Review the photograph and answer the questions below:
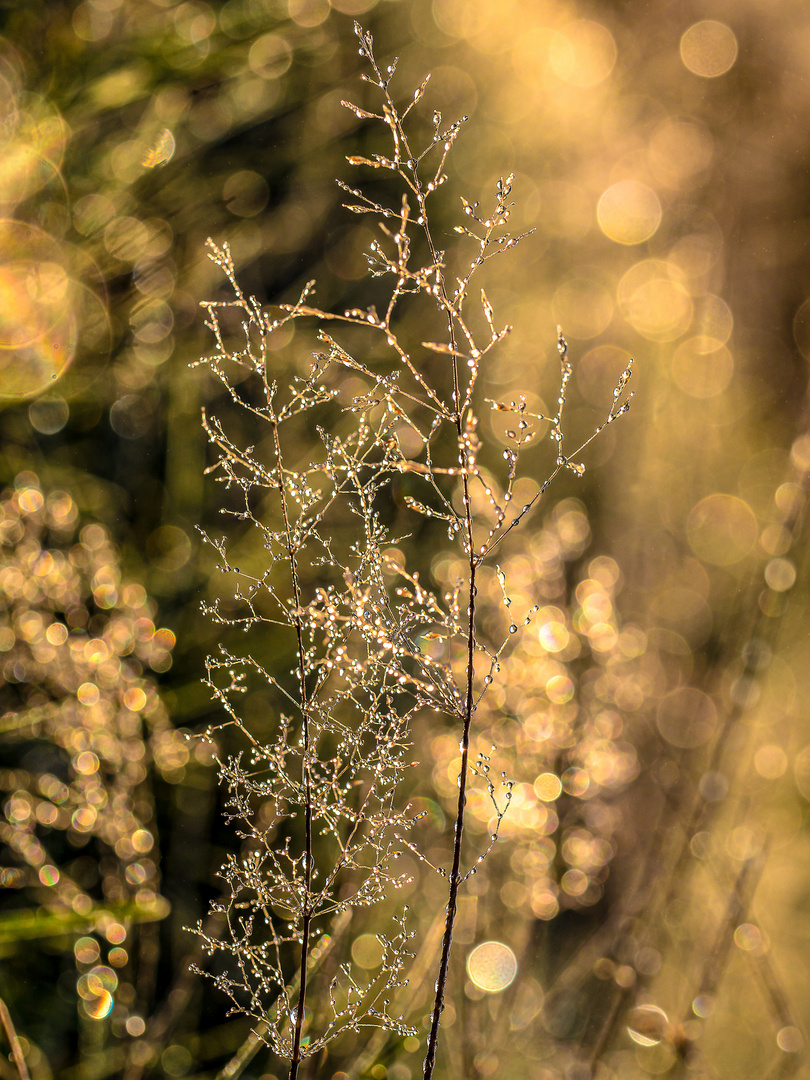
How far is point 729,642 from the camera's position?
36.3 inches

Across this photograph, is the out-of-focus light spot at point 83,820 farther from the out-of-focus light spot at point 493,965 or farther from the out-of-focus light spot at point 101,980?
the out-of-focus light spot at point 493,965

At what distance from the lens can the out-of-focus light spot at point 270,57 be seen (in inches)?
39.0

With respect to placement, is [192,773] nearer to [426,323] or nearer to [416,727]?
[416,727]

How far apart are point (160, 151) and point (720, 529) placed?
3.55 feet

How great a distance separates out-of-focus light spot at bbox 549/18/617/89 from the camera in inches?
48.4

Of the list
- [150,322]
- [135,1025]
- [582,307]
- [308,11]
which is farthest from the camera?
[582,307]

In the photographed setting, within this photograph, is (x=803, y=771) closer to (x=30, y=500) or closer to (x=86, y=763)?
(x=86, y=763)

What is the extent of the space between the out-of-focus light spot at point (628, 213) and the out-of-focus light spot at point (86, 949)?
1.37m

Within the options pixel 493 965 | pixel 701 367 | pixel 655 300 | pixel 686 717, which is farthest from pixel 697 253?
pixel 493 965

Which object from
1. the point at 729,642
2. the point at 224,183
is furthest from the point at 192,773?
the point at 224,183

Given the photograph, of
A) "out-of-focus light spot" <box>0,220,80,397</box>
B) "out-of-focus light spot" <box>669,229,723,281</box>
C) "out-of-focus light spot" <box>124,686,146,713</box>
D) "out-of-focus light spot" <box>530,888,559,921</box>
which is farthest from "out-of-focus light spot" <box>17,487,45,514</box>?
"out-of-focus light spot" <box>669,229,723,281</box>

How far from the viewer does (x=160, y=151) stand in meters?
0.89

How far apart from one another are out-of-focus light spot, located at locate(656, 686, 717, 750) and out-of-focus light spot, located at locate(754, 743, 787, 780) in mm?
126

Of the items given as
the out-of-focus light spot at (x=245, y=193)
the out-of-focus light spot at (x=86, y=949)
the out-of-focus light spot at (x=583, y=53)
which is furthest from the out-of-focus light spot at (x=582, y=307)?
the out-of-focus light spot at (x=86, y=949)
